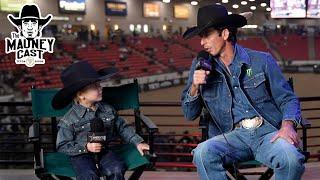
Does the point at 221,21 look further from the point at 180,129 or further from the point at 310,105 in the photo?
the point at 310,105

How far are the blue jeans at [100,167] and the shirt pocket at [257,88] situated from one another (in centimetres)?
79

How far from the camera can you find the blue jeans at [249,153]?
1.99 metres

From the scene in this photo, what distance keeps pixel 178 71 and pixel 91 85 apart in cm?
390

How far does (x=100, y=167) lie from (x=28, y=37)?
2.55 meters

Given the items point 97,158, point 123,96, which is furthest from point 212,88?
point 123,96

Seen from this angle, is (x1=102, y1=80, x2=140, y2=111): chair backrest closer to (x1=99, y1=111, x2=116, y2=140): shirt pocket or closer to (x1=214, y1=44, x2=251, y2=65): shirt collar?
(x1=99, y1=111, x2=116, y2=140): shirt pocket

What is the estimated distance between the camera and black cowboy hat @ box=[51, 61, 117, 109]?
8.54 ft

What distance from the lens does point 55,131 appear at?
3199 mm

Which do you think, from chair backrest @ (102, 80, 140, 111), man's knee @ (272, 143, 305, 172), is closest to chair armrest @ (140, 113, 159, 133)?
chair backrest @ (102, 80, 140, 111)

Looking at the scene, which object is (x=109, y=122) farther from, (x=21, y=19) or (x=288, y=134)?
(x=21, y=19)

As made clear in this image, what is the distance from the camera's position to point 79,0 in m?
6.07

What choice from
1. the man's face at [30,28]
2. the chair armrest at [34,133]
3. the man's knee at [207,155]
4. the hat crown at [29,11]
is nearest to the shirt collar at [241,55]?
the man's knee at [207,155]

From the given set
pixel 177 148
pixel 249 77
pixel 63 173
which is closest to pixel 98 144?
pixel 63 173

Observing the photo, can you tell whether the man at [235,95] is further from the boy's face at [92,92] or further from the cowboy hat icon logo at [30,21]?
the cowboy hat icon logo at [30,21]
